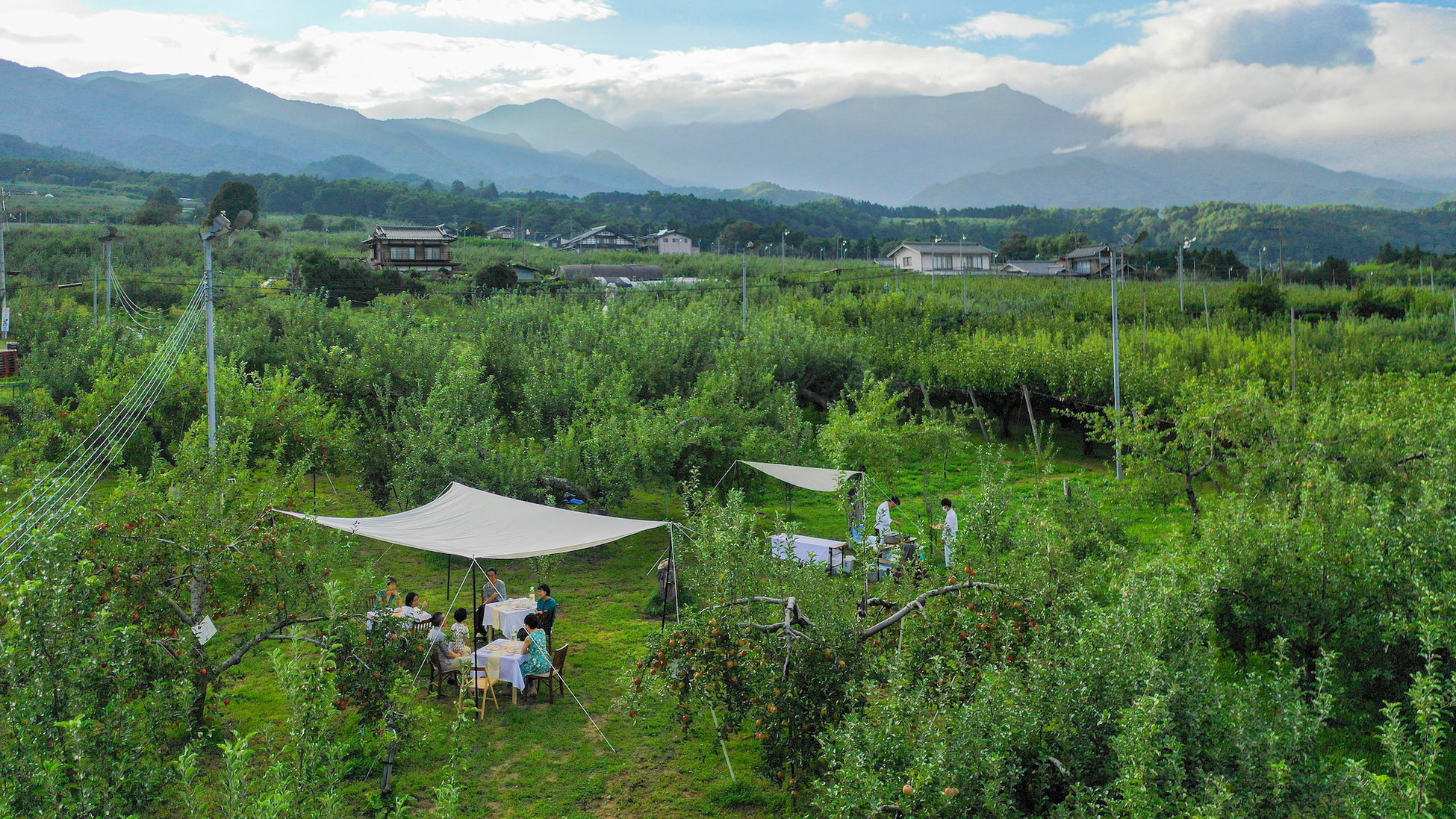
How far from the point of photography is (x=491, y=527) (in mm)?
14164

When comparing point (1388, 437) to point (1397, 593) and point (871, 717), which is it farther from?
point (871, 717)

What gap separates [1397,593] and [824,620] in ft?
20.3

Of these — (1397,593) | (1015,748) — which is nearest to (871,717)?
(1015,748)

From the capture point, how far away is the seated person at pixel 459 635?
12.5 metres

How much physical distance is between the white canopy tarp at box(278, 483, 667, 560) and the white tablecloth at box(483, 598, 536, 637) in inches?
31.1

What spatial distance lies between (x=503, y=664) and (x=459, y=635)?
82 centimetres

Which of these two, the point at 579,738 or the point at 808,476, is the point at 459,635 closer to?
the point at 579,738

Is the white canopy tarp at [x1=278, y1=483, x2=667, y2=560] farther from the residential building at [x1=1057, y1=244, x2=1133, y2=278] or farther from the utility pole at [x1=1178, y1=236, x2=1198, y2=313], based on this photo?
the residential building at [x1=1057, y1=244, x2=1133, y2=278]

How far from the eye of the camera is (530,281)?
63.5 meters

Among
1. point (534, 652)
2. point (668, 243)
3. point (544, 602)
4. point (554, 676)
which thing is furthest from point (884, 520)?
point (668, 243)

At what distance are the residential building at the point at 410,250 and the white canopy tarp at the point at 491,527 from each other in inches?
2200

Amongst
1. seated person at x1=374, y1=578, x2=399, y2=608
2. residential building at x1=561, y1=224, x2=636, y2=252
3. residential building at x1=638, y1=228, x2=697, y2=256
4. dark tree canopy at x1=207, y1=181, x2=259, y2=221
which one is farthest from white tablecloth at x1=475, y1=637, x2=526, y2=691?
residential building at x1=638, y1=228, x2=697, y2=256

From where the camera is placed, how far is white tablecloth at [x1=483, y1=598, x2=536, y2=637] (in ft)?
45.1

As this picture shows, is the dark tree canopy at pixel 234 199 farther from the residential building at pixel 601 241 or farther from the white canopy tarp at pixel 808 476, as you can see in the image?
the white canopy tarp at pixel 808 476
